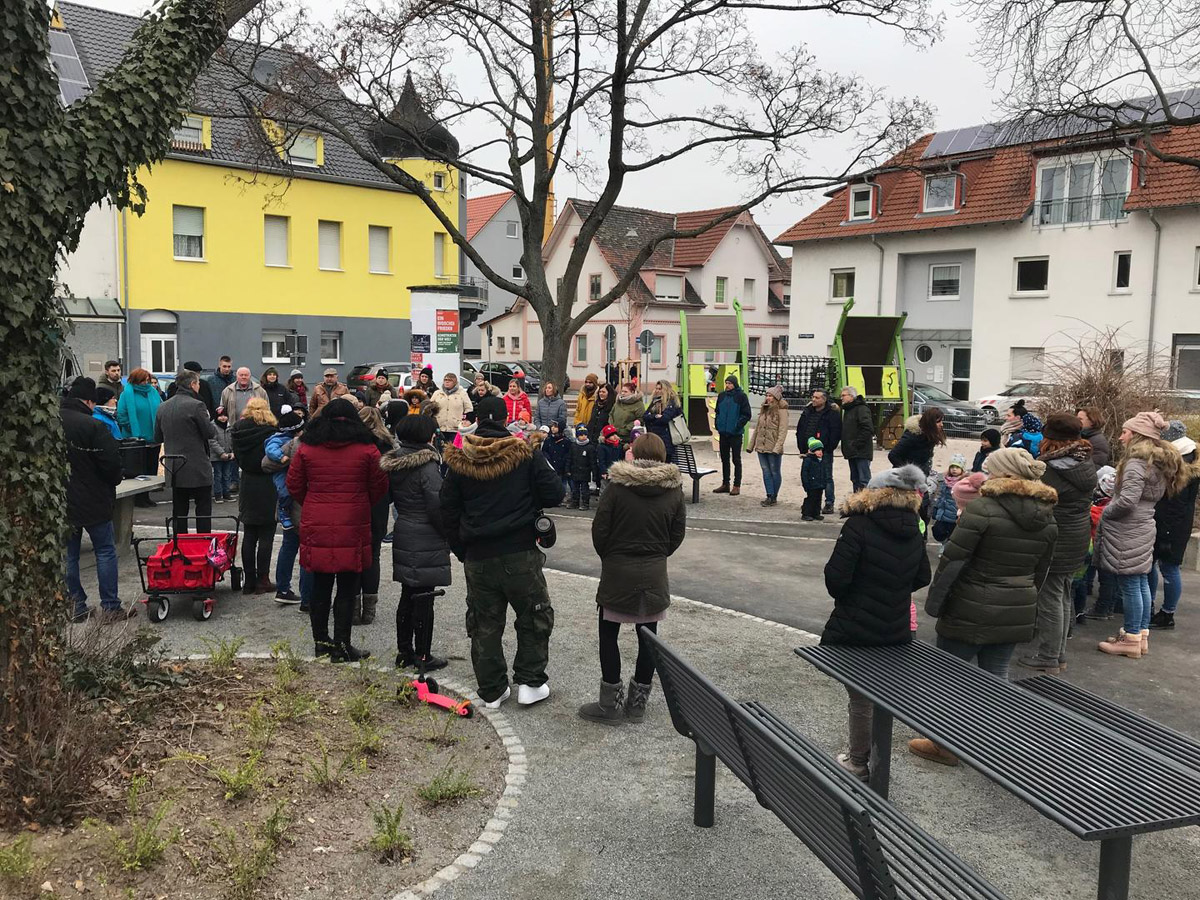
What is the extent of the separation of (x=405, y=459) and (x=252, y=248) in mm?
29147

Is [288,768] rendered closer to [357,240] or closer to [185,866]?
[185,866]

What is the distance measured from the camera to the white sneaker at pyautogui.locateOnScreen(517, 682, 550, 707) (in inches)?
246

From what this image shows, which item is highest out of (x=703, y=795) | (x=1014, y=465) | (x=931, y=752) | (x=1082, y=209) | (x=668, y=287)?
(x=1082, y=209)

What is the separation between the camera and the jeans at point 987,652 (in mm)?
5785

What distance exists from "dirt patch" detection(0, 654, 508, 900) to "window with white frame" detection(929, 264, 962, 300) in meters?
32.9

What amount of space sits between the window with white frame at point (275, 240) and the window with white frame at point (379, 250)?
3.31m

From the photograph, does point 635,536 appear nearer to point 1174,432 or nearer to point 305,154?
Answer: point 1174,432

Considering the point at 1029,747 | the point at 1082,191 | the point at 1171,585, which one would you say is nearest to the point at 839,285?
the point at 1082,191

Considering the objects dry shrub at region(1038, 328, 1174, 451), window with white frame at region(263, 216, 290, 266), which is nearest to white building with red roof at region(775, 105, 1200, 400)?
dry shrub at region(1038, 328, 1174, 451)

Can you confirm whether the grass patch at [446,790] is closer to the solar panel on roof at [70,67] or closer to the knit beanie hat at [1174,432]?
the knit beanie hat at [1174,432]

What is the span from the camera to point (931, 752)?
5637 mm

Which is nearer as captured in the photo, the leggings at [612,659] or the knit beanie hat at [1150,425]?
the leggings at [612,659]

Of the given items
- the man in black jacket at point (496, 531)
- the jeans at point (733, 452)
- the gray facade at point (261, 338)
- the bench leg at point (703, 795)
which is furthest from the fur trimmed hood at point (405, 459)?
the gray facade at point (261, 338)

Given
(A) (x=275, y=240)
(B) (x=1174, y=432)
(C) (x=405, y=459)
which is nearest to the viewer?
(C) (x=405, y=459)
